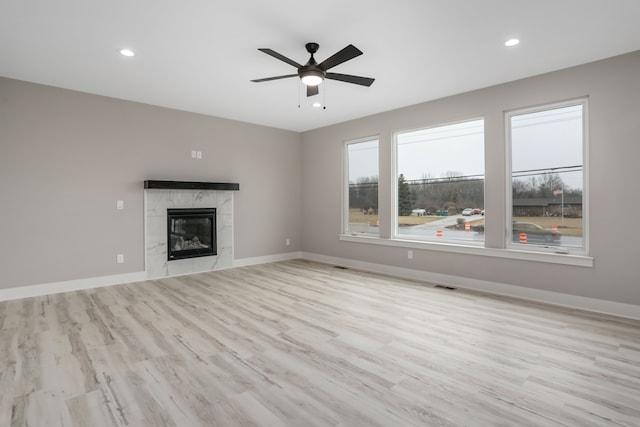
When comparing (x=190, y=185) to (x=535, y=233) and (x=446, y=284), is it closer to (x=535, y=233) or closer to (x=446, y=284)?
(x=446, y=284)

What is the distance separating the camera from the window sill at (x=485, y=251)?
12.1 ft

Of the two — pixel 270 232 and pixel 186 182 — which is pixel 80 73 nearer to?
pixel 186 182

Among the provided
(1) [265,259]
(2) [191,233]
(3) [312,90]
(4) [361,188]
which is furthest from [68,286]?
(4) [361,188]

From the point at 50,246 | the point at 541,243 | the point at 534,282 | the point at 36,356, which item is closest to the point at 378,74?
the point at 541,243

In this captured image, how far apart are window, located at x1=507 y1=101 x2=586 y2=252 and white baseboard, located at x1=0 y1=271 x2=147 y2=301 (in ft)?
17.9

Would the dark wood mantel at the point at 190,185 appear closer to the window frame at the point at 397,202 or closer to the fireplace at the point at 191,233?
the fireplace at the point at 191,233

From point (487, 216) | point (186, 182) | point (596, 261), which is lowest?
point (596, 261)

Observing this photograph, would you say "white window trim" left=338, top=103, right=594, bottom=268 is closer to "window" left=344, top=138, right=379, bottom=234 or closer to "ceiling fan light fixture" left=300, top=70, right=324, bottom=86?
"window" left=344, top=138, right=379, bottom=234

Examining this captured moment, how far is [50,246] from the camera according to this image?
14.1 ft

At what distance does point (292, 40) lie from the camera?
10.4ft

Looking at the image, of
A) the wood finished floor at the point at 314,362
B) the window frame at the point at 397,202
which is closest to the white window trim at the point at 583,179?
the window frame at the point at 397,202

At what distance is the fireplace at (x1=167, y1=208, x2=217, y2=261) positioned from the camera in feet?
17.4

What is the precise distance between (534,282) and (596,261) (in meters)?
0.66

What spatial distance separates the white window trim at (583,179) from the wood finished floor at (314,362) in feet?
2.38
